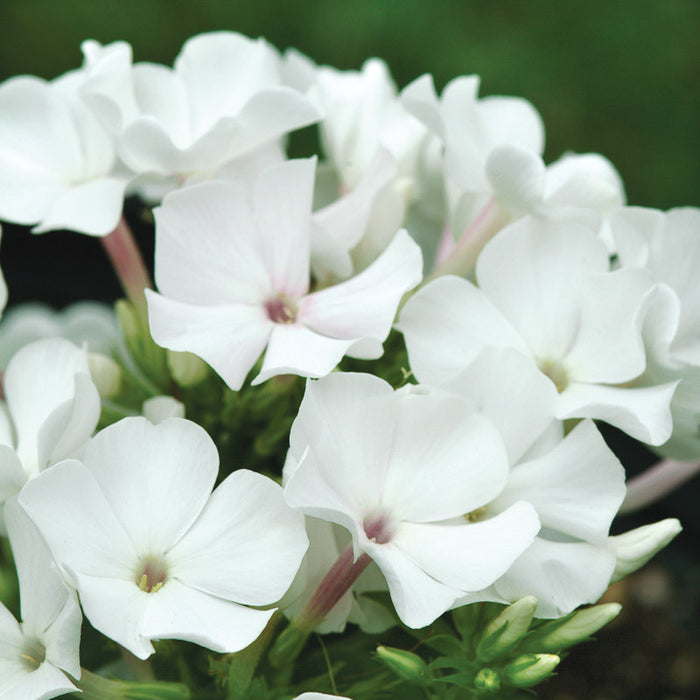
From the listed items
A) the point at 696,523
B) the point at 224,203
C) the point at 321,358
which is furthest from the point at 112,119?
the point at 696,523

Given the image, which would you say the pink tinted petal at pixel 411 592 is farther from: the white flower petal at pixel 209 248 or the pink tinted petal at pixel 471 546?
the white flower petal at pixel 209 248

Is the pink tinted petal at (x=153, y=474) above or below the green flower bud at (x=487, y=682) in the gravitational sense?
above

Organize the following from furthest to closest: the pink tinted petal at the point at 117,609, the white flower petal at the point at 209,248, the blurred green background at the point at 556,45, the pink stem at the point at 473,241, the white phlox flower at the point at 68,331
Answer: the blurred green background at the point at 556,45 < the white phlox flower at the point at 68,331 < the pink stem at the point at 473,241 < the white flower petal at the point at 209,248 < the pink tinted petal at the point at 117,609

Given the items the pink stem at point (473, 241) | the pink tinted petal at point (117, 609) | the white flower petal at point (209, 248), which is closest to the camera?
the pink tinted petal at point (117, 609)

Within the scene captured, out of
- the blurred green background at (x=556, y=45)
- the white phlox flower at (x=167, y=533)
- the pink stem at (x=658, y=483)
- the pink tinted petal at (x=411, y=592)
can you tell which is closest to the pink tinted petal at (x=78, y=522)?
the white phlox flower at (x=167, y=533)

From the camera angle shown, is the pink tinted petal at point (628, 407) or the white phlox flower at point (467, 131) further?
the white phlox flower at point (467, 131)

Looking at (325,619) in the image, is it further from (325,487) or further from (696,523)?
(696,523)

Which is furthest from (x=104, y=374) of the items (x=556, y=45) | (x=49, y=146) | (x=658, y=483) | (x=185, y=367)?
(x=556, y=45)

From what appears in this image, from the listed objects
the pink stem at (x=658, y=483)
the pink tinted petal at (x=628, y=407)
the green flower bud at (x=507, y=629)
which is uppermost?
the pink tinted petal at (x=628, y=407)
